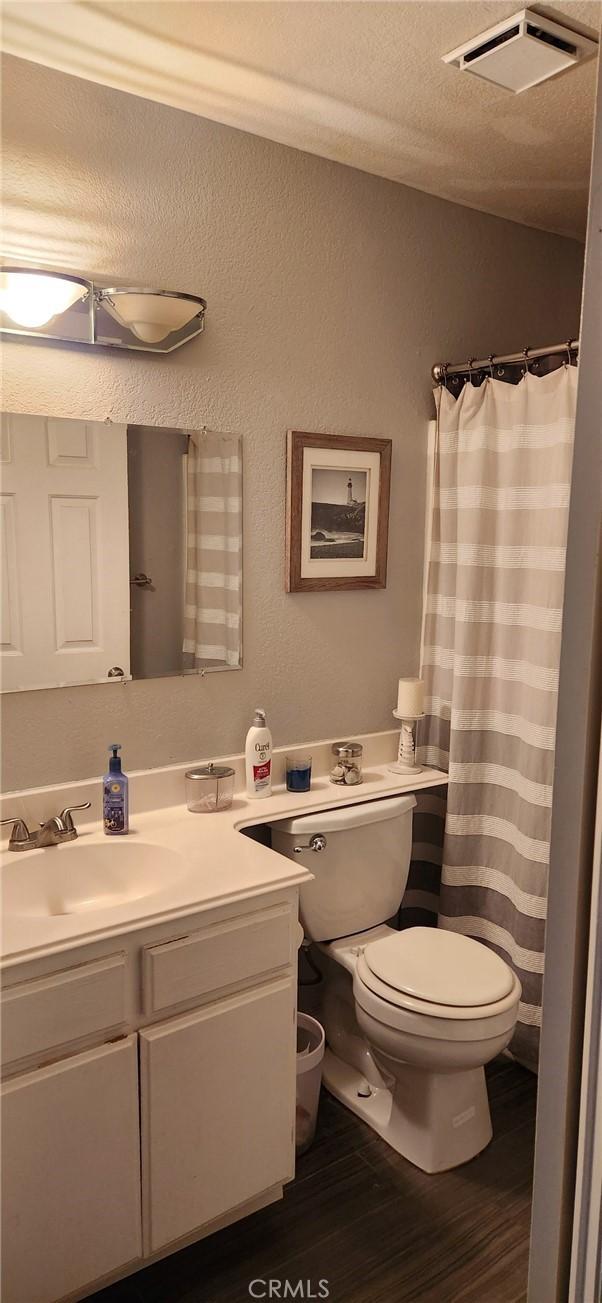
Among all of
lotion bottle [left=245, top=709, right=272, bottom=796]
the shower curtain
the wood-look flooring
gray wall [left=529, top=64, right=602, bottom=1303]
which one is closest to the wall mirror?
lotion bottle [left=245, top=709, right=272, bottom=796]

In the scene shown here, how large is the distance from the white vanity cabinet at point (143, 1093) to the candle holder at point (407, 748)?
83 cm

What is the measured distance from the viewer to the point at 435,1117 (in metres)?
2.07

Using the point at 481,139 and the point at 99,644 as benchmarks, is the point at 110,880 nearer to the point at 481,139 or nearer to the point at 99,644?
the point at 99,644

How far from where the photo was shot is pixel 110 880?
191 centimetres

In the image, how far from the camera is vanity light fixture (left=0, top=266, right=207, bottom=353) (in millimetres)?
1708

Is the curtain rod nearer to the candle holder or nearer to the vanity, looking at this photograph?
the candle holder

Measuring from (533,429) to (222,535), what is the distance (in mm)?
879

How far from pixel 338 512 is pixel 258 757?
2.36 feet

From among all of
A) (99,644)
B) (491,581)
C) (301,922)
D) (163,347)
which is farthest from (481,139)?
(301,922)

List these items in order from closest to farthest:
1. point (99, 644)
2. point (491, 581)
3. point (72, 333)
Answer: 1. point (72, 333)
2. point (99, 644)
3. point (491, 581)

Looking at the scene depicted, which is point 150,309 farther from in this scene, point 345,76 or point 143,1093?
point 143,1093

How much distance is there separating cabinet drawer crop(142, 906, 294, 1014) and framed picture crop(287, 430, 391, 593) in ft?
3.04

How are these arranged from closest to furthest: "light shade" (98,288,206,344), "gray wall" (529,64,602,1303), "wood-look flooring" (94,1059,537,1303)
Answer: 1. "gray wall" (529,64,602,1303)
2. "wood-look flooring" (94,1059,537,1303)
3. "light shade" (98,288,206,344)

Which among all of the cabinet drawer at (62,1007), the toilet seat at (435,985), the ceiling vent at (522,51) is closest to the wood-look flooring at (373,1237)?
the toilet seat at (435,985)
